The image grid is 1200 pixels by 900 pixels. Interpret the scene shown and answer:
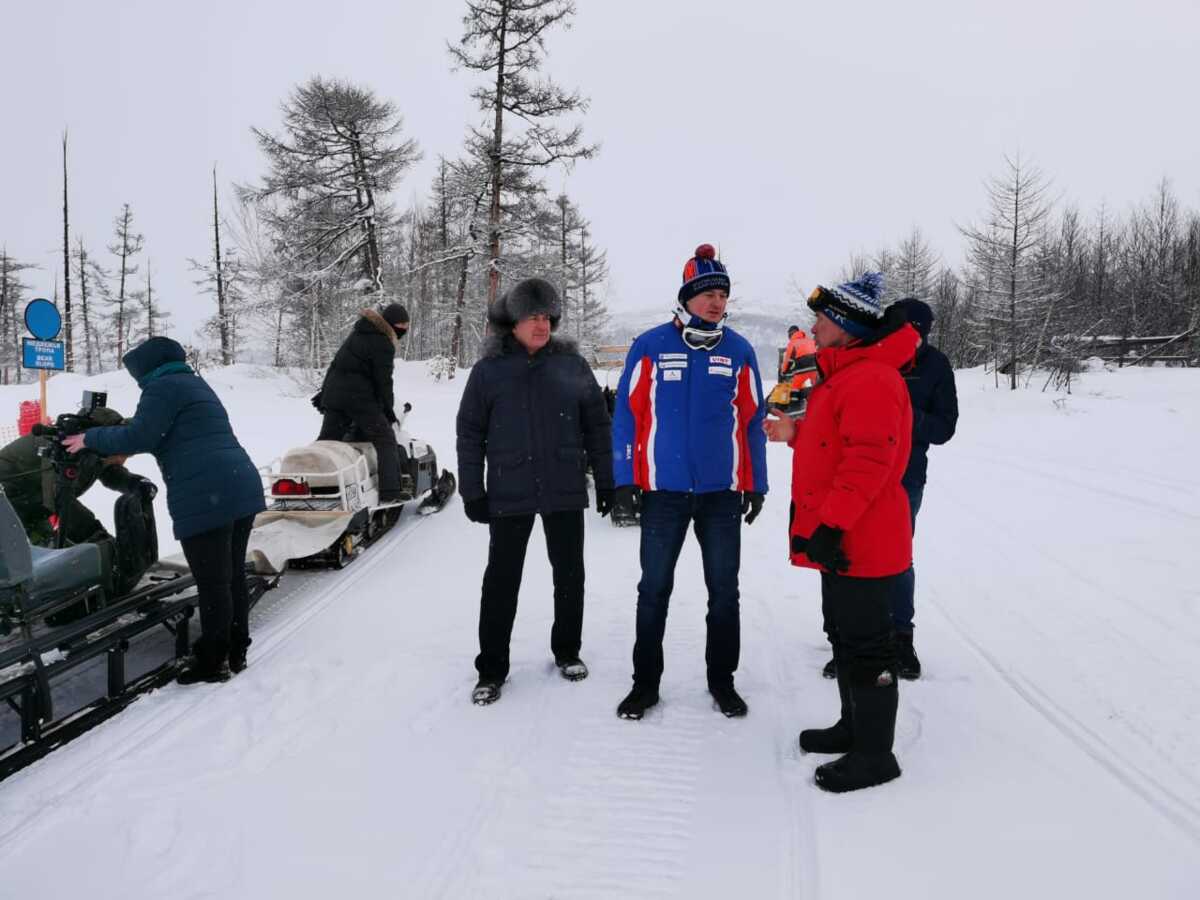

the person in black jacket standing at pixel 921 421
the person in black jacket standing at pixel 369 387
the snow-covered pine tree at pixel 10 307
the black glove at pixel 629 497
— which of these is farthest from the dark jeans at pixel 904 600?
the snow-covered pine tree at pixel 10 307

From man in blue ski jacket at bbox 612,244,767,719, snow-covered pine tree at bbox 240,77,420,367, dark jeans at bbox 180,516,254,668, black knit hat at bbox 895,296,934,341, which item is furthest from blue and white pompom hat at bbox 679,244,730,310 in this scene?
snow-covered pine tree at bbox 240,77,420,367

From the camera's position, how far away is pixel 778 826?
95.0 inches

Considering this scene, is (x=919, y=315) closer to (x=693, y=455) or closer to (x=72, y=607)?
(x=693, y=455)

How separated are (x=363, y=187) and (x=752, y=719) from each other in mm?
23092

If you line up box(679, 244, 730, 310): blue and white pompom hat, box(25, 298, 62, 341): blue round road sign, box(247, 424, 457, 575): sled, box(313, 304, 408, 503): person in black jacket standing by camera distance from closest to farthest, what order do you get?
1. box(679, 244, 730, 310): blue and white pompom hat
2. box(247, 424, 457, 575): sled
3. box(25, 298, 62, 341): blue round road sign
4. box(313, 304, 408, 503): person in black jacket standing

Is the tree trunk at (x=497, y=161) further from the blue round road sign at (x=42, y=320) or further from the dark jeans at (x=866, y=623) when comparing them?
the dark jeans at (x=866, y=623)

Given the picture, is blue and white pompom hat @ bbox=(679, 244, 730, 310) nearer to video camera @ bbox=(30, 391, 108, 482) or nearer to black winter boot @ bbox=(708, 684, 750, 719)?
black winter boot @ bbox=(708, 684, 750, 719)

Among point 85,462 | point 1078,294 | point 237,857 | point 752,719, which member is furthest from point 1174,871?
point 1078,294

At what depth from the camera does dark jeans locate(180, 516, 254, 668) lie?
3.50 meters

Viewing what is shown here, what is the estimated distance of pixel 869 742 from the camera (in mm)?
2617

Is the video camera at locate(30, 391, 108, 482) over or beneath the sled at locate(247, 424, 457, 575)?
over

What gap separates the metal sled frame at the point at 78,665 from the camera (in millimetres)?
2836

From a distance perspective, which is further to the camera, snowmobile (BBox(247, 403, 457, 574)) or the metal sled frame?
snowmobile (BBox(247, 403, 457, 574))

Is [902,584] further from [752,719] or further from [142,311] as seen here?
[142,311]
